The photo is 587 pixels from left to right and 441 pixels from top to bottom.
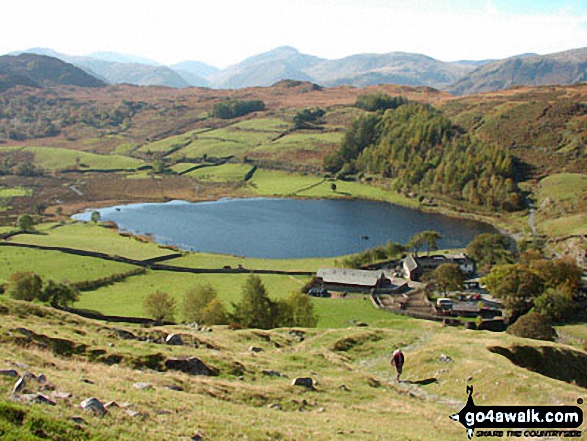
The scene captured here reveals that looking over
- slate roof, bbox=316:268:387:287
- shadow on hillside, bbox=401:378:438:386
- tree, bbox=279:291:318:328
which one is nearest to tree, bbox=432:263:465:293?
slate roof, bbox=316:268:387:287

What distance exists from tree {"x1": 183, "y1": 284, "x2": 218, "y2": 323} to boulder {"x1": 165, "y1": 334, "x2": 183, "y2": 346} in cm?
2235

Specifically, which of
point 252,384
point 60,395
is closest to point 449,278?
point 252,384

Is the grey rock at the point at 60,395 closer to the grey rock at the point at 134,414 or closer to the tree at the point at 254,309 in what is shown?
the grey rock at the point at 134,414

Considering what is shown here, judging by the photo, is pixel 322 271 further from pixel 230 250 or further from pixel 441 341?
pixel 441 341

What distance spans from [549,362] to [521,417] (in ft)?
50.6

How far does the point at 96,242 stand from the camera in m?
95.6

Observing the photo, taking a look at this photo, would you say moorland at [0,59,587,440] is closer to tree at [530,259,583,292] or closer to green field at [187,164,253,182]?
green field at [187,164,253,182]

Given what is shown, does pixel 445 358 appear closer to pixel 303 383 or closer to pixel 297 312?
pixel 303 383

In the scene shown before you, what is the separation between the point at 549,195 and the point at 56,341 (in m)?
130

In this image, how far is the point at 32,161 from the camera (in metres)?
196

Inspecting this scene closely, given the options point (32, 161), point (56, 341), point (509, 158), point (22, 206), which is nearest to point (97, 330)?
→ point (56, 341)

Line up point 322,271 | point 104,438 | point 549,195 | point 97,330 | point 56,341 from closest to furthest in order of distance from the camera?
point 104,438 → point 56,341 → point 97,330 → point 322,271 → point 549,195

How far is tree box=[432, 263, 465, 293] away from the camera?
239ft

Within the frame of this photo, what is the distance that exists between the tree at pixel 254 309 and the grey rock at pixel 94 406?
122 ft
